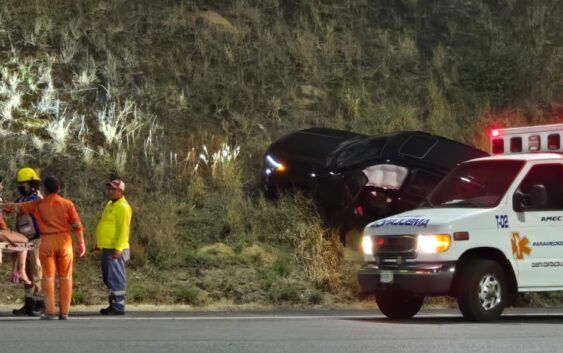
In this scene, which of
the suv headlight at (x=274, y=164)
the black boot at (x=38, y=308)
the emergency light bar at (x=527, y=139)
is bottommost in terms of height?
the black boot at (x=38, y=308)

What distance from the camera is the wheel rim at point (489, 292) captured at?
13.6 m

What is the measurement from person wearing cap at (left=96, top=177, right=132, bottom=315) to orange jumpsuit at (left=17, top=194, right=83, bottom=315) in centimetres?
69

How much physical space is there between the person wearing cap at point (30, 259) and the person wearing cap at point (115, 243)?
2.73ft

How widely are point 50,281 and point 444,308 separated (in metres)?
5.90

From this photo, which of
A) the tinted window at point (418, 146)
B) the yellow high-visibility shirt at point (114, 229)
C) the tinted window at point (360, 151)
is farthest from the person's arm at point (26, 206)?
the tinted window at point (418, 146)

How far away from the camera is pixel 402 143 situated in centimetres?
2014

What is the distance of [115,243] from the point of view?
1541 centimetres

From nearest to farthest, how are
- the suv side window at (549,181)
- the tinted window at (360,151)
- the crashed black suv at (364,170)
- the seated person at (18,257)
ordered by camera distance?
the suv side window at (549,181), the seated person at (18,257), the crashed black suv at (364,170), the tinted window at (360,151)

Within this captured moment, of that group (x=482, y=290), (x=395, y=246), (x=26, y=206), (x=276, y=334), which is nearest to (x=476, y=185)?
(x=395, y=246)

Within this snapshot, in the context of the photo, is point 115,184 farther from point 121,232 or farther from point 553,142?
point 553,142

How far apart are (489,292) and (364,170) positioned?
236 inches

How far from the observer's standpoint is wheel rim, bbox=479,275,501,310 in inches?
537

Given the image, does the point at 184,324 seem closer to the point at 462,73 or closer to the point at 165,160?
the point at 165,160

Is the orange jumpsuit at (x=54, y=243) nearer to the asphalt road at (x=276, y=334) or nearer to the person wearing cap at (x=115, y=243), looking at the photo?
the asphalt road at (x=276, y=334)
